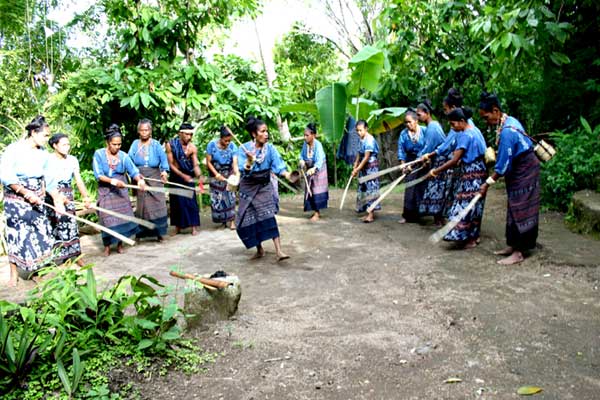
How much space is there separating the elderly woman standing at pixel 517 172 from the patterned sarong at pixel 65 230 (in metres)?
4.59

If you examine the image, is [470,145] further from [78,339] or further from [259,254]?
[78,339]

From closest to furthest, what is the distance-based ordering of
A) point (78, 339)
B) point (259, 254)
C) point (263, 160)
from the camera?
point (78, 339), point (263, 160), point (259, 254)

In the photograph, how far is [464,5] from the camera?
7758 mm

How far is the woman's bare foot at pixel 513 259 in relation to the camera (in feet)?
16.7

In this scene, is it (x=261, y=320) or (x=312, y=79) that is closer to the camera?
(x=261, y=320)

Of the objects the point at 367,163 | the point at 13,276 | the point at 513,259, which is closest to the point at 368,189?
the point at 367,163

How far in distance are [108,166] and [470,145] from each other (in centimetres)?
428

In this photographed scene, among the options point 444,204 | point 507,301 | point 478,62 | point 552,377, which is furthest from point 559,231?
point 552,377

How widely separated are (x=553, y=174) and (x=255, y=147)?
4.71 metres

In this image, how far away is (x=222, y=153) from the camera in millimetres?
7316

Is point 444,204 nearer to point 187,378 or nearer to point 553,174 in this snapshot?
point 553,174

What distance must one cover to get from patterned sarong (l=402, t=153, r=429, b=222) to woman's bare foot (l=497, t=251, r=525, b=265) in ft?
7.36

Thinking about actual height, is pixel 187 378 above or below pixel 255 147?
below

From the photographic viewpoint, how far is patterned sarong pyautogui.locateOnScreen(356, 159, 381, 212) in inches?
310
